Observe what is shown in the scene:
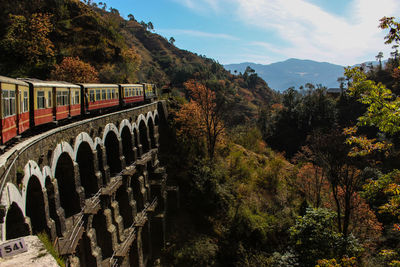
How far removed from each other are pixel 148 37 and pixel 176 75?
5652 centimetres

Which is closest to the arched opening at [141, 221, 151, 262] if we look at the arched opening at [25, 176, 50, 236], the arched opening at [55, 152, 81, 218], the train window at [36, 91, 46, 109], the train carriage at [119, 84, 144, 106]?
the arched opening at [55, 152, 81, 218]

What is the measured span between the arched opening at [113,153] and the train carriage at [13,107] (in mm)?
7581

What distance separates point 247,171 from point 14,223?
2585cm

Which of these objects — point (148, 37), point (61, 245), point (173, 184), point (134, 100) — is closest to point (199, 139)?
point (173, 184)

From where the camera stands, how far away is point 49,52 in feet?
120

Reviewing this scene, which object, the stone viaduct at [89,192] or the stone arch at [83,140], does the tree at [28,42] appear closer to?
the stone viaduct at [89,192]

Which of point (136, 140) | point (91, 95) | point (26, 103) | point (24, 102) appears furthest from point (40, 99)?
point (136, 140)

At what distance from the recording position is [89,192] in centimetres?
1545

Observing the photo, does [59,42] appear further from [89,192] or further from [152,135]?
[89,192]

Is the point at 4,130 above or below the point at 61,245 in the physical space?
above

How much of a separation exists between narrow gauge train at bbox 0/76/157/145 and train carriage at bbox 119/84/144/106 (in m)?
1.03

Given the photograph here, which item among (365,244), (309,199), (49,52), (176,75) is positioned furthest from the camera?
(176,75)

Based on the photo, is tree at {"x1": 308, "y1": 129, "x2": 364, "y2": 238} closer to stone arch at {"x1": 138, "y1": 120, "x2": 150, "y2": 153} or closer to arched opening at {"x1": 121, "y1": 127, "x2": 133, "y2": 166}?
arched opening at {"x1": 121, "y1": 127, "x2": 133, "y2": 166}

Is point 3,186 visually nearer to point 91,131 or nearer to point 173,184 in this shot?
point 91,131
